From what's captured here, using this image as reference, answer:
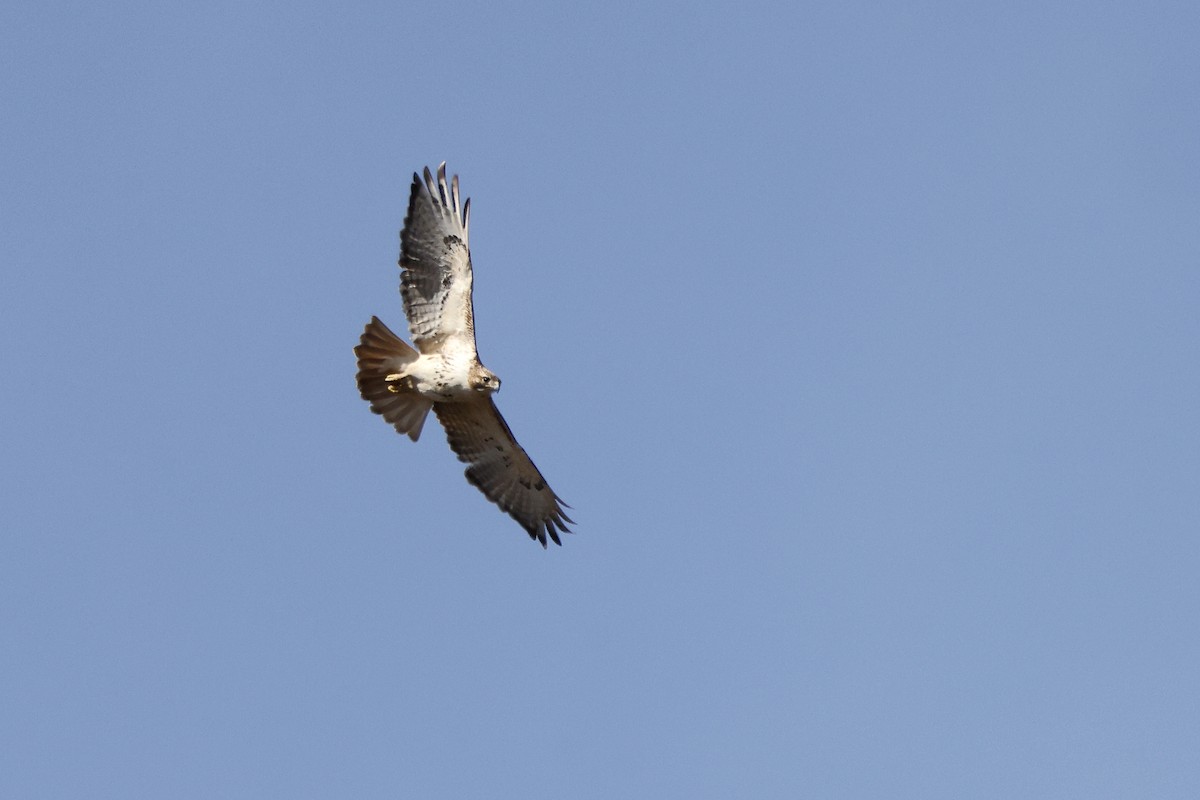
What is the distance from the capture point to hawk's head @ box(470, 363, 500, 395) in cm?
1515

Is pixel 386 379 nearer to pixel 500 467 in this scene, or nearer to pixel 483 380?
pixel 483 380

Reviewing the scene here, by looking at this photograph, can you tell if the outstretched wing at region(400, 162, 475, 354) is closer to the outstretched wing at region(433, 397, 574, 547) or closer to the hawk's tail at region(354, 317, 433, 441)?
the hawk's tail at region(354, 317, 433, 441)

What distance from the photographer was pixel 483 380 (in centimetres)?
1515

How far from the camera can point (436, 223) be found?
15.3 meters

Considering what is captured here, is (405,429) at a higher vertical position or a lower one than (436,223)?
lower

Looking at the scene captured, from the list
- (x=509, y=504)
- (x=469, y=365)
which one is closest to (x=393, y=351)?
(x=469, y=365)

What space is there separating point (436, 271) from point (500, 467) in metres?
2.36

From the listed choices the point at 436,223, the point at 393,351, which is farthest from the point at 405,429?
the point at 436,223

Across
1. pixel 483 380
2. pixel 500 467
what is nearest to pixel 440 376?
pixel 483 380

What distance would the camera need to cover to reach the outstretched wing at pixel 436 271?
A: 15.3 m

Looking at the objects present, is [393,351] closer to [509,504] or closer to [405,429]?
[405,429]

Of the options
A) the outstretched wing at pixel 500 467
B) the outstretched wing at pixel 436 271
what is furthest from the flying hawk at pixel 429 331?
the outstretched wing at pixel 500 467

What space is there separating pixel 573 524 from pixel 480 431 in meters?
1.55

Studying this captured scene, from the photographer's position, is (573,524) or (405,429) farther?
Result: (573,524)
